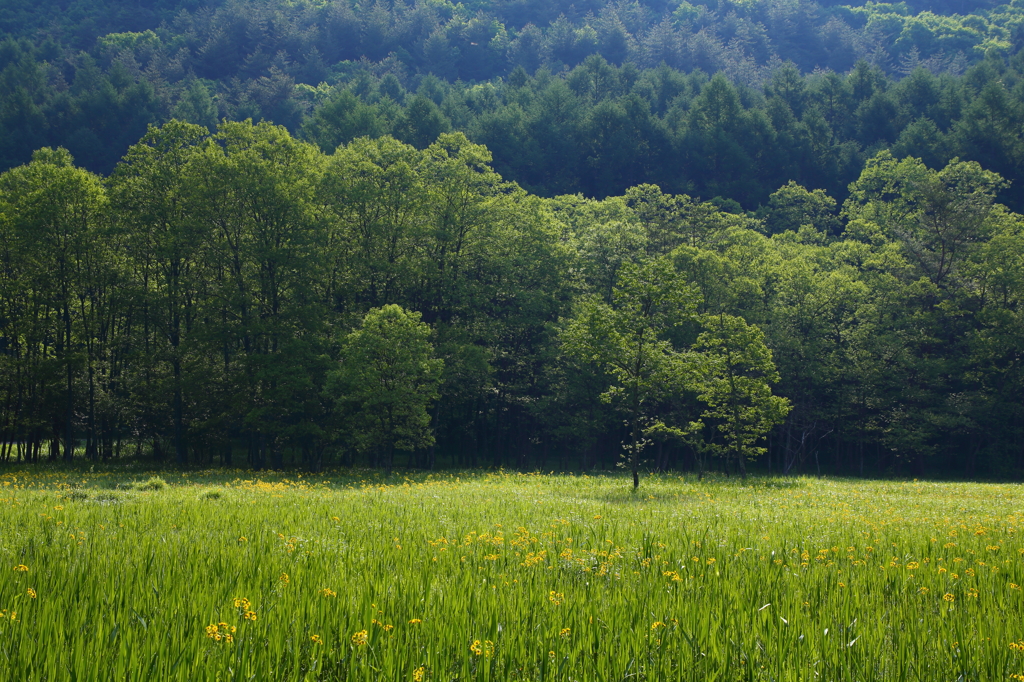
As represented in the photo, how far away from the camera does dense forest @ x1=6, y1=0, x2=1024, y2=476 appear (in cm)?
3700

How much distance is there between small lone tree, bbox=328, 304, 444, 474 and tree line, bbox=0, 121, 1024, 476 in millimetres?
143

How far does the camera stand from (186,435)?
41812mm

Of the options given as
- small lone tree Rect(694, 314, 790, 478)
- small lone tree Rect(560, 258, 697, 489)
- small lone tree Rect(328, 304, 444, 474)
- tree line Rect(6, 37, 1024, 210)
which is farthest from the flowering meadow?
tree line Rect(6, 37, 1024, 210)

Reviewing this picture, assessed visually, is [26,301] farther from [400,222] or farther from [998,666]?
[998,666]

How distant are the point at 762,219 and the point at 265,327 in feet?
180

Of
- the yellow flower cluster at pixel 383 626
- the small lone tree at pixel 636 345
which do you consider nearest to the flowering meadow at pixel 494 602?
the yellow flower cluster at pixel 383 626

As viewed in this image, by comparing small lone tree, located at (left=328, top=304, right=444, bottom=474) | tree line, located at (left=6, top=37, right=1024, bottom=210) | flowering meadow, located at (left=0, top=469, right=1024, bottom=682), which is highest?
tree line, located at (left=6, top=37, right=1024, bottom=210)

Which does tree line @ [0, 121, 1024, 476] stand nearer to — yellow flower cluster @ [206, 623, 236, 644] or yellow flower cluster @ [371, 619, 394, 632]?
yellow flower cluster @ [371, 619, 394, 632]

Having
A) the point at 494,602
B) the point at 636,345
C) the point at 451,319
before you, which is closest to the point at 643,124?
the point at 451,319

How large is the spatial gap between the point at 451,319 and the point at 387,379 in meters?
14.2

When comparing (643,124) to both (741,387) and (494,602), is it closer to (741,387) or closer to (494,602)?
(741,387)

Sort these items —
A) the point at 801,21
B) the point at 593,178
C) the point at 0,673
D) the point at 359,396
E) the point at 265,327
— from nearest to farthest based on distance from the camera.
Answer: the point at 0,673, the point at 359,396, the point at 265,327, the point at 593,178, the point at 801,21

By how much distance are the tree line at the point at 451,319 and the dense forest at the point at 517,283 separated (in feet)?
0.73

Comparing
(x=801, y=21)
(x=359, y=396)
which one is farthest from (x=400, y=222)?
(x=801, y=21)
